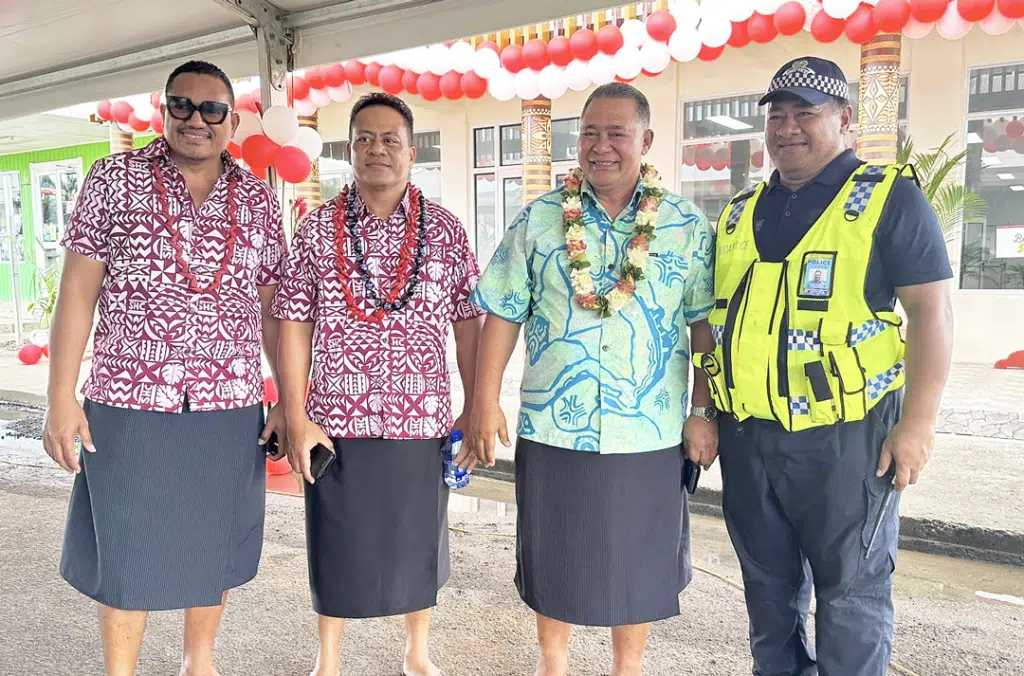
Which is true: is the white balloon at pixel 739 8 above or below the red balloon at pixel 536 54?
above

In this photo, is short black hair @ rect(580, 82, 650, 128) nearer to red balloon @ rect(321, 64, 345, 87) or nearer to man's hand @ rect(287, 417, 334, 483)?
man's hand @ rect(287, 417, 334, 483)

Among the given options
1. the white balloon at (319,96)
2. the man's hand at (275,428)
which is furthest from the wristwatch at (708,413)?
the white balloon at (319,96)

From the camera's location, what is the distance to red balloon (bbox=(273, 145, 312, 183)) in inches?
164

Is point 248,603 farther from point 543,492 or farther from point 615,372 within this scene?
point 615,372

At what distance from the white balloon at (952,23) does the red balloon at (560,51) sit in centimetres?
330

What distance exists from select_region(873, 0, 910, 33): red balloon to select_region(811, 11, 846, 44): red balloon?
14.7 inches

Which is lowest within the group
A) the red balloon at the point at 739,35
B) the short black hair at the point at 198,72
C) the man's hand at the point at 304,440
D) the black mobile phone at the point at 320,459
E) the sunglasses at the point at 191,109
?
the black mobile phone at the point at 320,459

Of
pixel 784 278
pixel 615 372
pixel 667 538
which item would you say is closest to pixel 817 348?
pixel 784 278

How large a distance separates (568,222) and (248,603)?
209cm

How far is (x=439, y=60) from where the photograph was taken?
8.20 meters

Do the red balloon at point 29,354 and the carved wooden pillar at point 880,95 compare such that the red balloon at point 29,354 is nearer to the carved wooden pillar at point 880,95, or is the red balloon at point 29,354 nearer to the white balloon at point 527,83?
the white balloon at point 527,83

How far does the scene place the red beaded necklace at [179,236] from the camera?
2096 millimetres

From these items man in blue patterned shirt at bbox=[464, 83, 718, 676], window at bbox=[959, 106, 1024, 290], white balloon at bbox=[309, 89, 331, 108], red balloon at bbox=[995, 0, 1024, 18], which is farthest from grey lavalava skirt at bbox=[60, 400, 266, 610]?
window at bbox=[959, 106, 1024, 290]

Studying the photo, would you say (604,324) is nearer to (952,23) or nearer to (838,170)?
(838,170)
